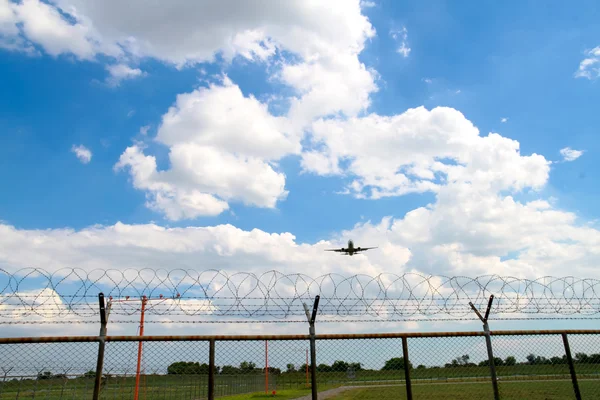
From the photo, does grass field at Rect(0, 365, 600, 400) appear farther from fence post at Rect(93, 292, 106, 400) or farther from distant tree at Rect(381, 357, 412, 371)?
fence post at Rect(93, 292, 106, 400)

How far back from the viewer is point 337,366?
10.8m

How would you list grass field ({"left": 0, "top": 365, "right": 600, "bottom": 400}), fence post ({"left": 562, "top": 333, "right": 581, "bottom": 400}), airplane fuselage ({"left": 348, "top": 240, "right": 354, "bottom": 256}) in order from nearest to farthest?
fence post ({"left": 562, "top": 333, "right": 581, "bottom": 400}) < grass field ({"left": 0, "top": 365, "right": 600, "bottom": 400}) < airplane fuselage ({"left": 348, "top": 240, "right": 354, "bottom": 256})

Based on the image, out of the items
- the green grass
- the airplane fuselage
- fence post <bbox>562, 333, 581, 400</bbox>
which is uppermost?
the airplane fuselage

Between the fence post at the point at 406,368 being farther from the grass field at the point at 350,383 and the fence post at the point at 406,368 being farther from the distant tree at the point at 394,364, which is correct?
the grass field at the point at 350,383

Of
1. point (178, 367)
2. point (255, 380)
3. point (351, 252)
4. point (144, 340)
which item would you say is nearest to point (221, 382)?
point (255, 380)

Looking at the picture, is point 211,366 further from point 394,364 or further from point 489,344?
point 489,344

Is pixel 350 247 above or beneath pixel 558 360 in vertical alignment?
above

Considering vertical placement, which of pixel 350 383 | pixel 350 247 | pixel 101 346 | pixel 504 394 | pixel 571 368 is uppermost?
pixel 350 247

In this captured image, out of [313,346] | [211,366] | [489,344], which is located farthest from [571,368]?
[211,366]

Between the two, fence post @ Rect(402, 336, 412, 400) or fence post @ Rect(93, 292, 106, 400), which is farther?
fence post @ Rect(402, 336, 412, 400)

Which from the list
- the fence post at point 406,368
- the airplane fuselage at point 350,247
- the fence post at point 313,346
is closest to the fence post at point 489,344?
the fence post at point 406,368

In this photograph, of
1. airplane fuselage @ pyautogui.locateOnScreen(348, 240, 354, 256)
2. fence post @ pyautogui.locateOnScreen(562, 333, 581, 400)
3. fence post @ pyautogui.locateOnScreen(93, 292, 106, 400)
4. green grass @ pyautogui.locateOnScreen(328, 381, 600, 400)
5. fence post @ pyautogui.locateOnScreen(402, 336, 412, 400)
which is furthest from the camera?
airplane fuselage @ pyautogui.locateOnScreen(348, 240, 354, 256)

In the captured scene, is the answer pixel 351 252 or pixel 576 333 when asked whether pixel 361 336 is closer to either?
pixel 576 333

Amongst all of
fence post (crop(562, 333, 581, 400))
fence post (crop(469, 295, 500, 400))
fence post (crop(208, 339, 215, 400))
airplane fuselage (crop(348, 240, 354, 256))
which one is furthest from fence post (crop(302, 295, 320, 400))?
airplane fuselage (crop(348, 240, 354, 256))
